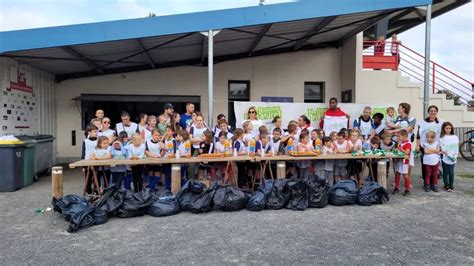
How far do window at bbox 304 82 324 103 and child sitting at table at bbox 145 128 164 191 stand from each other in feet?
23.3

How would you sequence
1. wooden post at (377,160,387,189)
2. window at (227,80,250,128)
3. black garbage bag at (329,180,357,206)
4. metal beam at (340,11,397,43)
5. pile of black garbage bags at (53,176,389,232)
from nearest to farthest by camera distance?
1. pile of black garbage bags at (53,176,389,232)
2. black garbage bag at (329,180,357,206)
3. wooden post at (377,160,387,189)
4. metal beam at (340,11,397,43)
5. window at (227,80,250,128)

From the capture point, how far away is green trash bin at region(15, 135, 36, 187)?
7647 mm

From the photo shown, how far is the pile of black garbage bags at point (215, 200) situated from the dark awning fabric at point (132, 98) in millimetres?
5854

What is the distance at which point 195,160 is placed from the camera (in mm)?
6156

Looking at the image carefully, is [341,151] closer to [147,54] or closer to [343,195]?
[343,195]

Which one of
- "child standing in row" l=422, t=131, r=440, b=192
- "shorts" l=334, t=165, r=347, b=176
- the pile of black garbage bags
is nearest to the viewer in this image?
the pile of black garbage bags

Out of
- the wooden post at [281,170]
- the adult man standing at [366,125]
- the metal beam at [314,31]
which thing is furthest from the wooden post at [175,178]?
the metal beam at [314,31]

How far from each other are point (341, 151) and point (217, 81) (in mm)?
5925

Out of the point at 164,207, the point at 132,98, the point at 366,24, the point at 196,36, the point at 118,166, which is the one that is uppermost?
the point at 366,24

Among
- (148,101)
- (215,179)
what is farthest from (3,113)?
(215,179)

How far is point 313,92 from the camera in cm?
1245

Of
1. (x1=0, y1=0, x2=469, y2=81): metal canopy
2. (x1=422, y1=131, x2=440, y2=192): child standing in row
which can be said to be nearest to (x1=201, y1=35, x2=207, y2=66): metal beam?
(x1=0, y1=0, x2=469, y2=81): metal canopy

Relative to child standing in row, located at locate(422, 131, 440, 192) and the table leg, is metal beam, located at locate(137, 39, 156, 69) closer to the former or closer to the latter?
the table leg

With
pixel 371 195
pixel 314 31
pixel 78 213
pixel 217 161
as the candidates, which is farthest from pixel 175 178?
pixel 314 31
